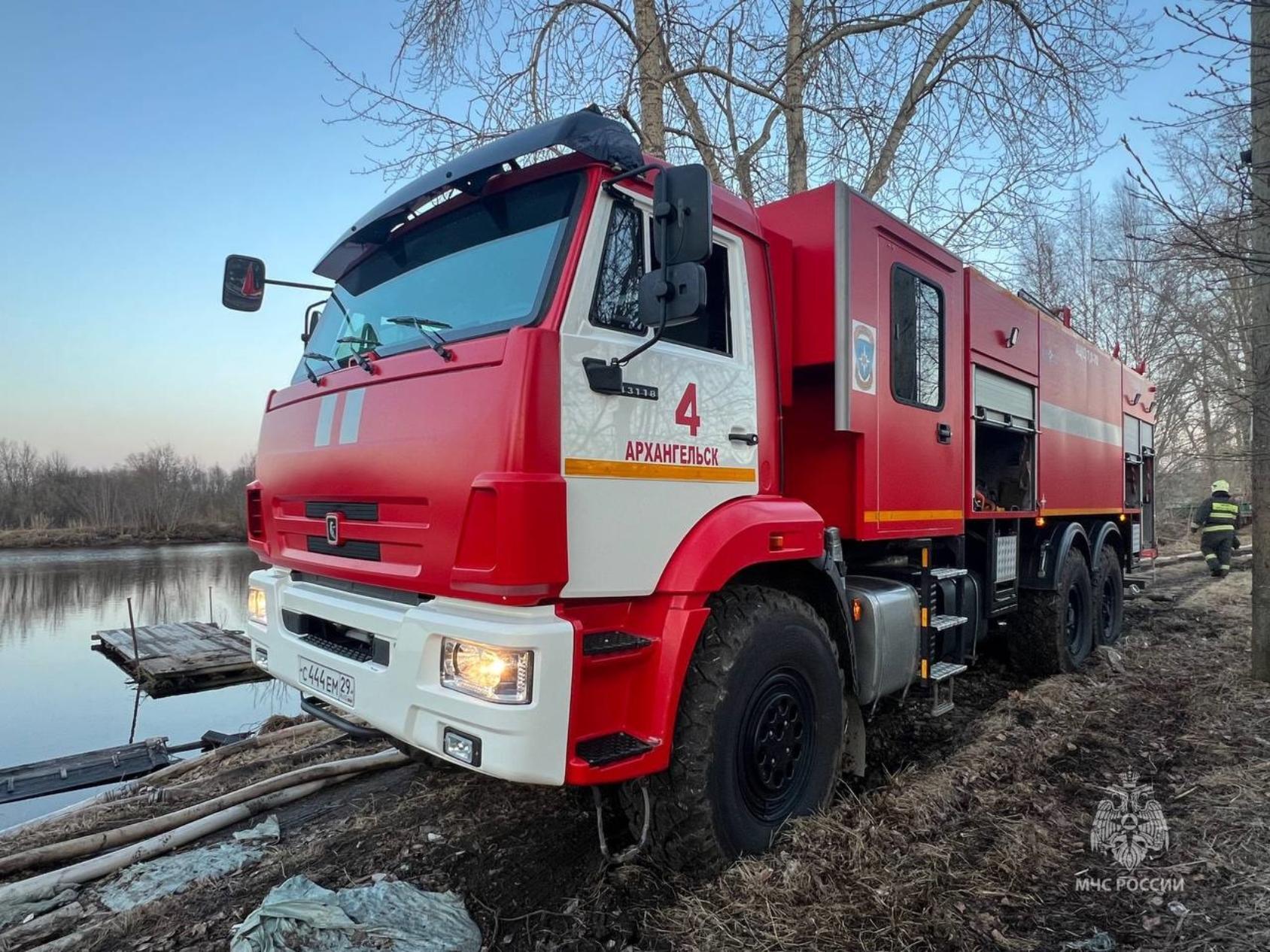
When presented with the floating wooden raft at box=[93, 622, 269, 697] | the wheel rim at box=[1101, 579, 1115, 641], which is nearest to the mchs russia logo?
the wheel rim at box=[1101, 579, 1115, 641]

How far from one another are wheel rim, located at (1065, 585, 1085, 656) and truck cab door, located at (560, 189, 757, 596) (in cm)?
488

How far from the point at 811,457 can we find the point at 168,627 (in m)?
A: 15.1

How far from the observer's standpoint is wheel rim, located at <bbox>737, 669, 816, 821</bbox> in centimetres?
304

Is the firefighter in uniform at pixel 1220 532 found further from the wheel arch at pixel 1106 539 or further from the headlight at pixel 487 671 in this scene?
the headlight at pixel 487 671

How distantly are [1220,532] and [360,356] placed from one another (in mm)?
15673

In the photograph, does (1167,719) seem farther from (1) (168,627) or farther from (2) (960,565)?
(1) (168,627)

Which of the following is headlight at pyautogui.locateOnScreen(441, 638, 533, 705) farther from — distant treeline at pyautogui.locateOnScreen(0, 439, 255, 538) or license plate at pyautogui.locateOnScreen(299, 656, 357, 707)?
distant treeline at pyautogui.locateOnScreen(0, 439, 255, 538)

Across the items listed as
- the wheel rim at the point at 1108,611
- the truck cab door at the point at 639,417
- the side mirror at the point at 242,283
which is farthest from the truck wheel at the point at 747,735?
the wheel rim at the point at 1108,611

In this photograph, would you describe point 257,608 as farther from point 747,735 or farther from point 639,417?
point 747,735

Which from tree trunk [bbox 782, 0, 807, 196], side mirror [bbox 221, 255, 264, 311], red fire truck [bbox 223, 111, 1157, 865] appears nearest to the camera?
red fire truck [bbox 223, 111, 1157, 865]

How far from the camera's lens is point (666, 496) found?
9.20 feet

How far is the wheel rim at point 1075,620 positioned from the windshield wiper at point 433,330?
6.07 metres

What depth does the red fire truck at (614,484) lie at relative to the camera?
→ 2.39m

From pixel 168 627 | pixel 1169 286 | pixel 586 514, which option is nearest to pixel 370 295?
pixel 586 514
